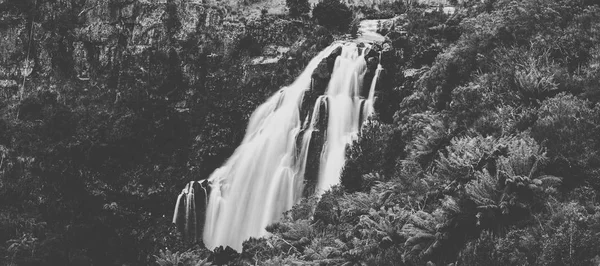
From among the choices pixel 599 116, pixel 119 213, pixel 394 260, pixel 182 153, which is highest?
pixel 599 116

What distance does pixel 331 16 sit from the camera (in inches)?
1356

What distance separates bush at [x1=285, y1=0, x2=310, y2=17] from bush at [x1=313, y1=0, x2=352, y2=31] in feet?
2.75

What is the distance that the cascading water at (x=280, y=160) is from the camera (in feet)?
73.7

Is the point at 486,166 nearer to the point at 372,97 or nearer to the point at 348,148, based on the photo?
the point at 348,148

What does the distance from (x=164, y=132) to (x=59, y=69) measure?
459 inches

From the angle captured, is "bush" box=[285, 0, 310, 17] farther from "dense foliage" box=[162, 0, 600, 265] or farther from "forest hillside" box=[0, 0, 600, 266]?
"dense foliage" box=[162, 0, 600, 265]

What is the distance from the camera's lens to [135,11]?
3669 centimetres

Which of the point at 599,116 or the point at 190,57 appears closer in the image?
the point at 599,116

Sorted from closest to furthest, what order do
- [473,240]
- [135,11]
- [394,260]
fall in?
[473,240]
[394,260]
[135,11]

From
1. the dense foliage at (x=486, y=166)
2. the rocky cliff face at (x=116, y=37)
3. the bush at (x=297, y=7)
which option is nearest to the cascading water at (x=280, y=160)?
the dense foliage at (x=486, y=166)

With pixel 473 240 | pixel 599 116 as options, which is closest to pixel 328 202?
pixel 473 240

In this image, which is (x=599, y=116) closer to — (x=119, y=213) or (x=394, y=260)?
(x=394, y=260)

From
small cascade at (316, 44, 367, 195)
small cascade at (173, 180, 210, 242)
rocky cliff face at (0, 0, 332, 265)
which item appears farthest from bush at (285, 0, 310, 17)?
small cascade at (173, 180, 210, 242)

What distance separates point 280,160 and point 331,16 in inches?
572
